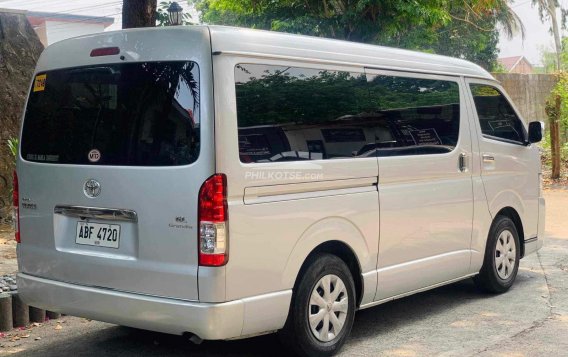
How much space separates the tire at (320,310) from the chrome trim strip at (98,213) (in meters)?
1.15

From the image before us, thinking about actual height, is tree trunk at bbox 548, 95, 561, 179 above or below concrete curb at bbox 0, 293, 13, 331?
above

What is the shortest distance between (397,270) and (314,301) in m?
0.95

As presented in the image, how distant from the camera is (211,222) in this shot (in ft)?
14.5

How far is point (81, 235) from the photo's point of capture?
4883 mm

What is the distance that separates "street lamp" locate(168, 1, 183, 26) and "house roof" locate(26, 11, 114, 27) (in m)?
32.5

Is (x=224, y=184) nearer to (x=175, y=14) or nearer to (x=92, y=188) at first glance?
(x=92, y=188)

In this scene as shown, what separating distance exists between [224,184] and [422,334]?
7.53 ft

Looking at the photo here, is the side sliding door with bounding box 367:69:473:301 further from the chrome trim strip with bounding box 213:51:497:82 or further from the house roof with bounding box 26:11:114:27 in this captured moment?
the house roof with bounding box 26:11:114:27

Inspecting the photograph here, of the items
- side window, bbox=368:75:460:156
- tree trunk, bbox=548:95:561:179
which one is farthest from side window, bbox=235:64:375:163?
tree trunk, bbox=548:95:561:179

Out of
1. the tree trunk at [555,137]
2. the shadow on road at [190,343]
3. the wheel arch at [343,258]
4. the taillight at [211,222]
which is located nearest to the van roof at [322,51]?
the taillight at [211,222]

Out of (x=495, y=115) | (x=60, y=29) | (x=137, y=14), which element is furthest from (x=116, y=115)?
(x=60, y=29)

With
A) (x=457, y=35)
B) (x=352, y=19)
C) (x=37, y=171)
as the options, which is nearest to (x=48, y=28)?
(x=457, y=35)

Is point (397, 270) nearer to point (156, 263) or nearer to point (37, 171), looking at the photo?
point (156, 263)

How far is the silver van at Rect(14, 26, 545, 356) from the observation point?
4.47 meters
